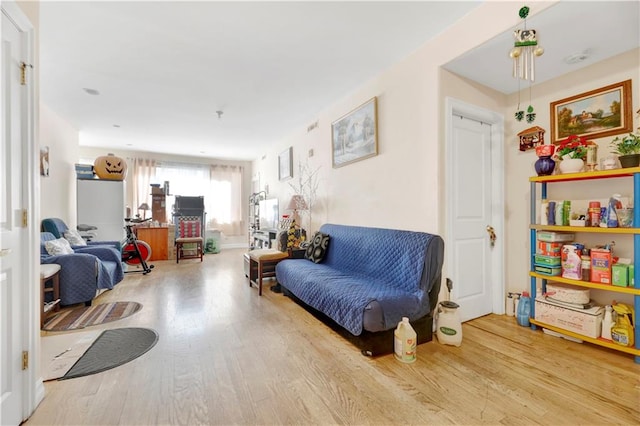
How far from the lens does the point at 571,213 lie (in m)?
2.42

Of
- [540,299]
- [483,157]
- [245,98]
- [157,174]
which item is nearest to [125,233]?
[157,174]

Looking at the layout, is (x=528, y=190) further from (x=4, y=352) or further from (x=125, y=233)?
(x=125, y=233)

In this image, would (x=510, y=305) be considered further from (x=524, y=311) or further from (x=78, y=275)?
(x=78, y=275)

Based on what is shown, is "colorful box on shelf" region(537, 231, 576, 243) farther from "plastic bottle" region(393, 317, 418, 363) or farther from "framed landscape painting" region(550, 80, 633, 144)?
"plastic bottle" region(393, 317, 418, 363)

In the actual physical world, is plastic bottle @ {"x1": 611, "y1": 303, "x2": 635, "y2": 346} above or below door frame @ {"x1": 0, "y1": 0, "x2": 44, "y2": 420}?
below

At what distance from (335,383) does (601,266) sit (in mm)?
2174

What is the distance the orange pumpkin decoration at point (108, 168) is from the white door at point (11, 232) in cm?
423

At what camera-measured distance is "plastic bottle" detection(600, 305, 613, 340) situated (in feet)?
6.93

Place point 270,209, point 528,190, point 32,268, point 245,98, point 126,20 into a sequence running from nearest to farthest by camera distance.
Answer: point 32,268
point 126,20
point 528,190
point 245,98
point 270,209

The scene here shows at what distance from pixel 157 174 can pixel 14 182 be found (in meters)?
6.38

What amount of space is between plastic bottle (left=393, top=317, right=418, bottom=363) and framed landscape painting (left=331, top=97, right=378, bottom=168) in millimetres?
1876

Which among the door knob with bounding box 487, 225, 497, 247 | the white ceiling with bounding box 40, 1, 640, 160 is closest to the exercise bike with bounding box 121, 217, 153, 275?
the white ceiling with bounding box 40, 1, 640, 160

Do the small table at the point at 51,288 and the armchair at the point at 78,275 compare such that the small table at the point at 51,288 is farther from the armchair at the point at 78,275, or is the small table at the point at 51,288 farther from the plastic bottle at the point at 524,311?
the plastic bottle at the point at 524,311

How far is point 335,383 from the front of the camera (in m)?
1.75
